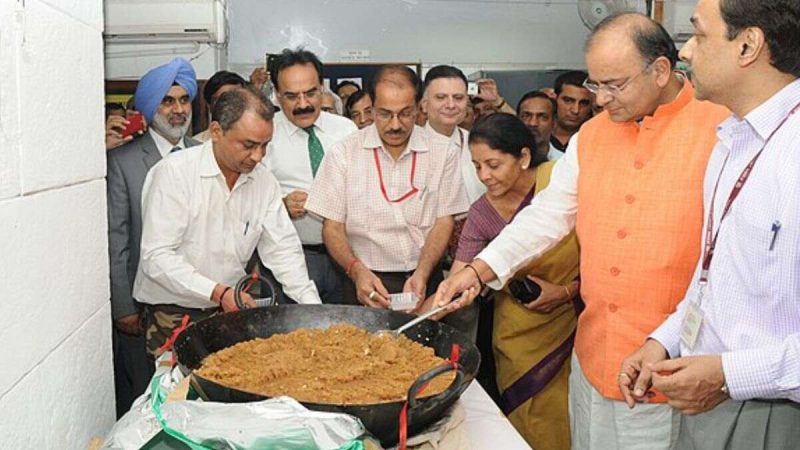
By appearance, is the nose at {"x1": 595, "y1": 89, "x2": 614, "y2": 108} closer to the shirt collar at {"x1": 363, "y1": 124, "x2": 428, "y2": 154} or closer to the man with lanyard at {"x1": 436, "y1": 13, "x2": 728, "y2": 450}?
the man with lanyard at {"x1": 436, "y1": 13, "x2": 728, "y2": 450}

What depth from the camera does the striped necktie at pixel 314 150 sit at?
3.03m

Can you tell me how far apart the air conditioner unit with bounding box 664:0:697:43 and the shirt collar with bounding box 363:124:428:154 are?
136 inches

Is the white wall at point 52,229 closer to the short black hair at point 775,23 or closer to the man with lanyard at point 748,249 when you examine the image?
the man with lanyard at point 748,249

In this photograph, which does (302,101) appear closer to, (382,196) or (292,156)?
(292,156)

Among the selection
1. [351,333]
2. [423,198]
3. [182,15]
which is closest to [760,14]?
[351,333]

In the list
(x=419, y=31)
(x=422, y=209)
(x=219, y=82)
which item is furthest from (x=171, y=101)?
(x=419, y=31)

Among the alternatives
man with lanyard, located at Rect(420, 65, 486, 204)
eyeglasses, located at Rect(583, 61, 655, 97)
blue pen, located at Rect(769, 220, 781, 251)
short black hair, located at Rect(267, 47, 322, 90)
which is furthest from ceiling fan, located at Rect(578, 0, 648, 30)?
blue pen, located at Rect(769, 220, 781, 251)

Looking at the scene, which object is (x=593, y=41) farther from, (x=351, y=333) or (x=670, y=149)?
(x=351, y=333)

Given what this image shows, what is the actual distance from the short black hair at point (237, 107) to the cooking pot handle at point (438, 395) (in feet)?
4.06

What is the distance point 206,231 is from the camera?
2.37 m

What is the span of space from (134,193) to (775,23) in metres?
2.09

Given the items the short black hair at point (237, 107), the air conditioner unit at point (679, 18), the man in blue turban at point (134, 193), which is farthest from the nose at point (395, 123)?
the air conditioner unit at point (679, 18)

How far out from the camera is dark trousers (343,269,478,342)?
8.85 ft

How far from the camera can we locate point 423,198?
269 cm
